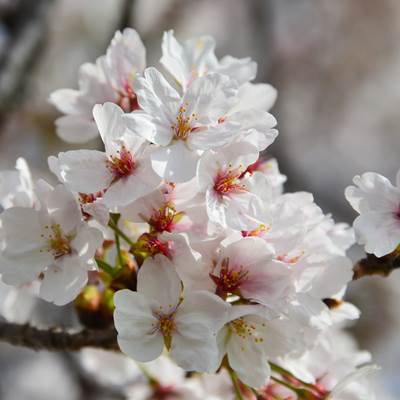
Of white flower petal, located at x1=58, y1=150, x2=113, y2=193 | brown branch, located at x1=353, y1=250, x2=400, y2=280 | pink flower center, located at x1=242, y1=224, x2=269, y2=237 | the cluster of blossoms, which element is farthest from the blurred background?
white flower petal, located at x1=58, y1=150, x2=113, y2=193

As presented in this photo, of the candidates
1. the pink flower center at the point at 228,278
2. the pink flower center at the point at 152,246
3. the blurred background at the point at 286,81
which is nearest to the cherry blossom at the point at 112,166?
the pink flower center at the point at 152,246

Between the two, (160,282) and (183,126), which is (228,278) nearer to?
(160,282)

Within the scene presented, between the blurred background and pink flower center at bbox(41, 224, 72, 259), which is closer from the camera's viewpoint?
pink flower center at bbox(41, 224, 72, 259)

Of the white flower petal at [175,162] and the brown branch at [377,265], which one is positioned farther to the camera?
the brown branch at [377,265]

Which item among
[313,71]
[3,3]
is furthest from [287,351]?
[313,71]

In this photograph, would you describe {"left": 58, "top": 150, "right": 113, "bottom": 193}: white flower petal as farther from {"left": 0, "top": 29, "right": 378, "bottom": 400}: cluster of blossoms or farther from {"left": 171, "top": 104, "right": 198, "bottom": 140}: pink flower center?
{"left": 171, "top": 104, "right": 198, "bottom": 140}: pink flower center

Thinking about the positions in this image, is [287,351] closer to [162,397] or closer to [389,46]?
[162,397]

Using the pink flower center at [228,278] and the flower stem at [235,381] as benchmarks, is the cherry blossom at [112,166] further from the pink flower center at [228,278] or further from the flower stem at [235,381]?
the flower stem at [235,381]
